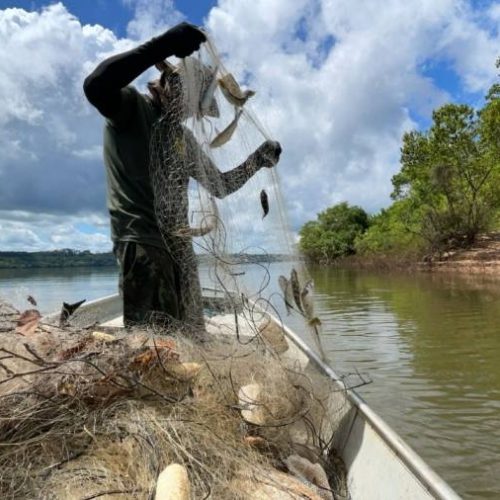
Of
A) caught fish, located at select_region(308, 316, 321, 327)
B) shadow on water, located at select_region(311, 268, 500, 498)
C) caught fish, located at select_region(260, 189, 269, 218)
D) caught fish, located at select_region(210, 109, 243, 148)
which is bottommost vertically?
shadow on water, located at select_region(311, 268, 500, 498)

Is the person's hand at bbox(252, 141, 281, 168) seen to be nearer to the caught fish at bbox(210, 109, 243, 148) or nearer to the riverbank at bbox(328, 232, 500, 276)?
the caught fish at bbox(210, 109, 243, 148)

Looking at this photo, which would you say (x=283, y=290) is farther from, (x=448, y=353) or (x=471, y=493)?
(x=448, y=353)

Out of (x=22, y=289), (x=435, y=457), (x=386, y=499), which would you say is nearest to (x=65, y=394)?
(x=386, y=499)

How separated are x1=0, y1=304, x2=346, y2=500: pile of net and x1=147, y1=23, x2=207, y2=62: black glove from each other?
156 centimetres

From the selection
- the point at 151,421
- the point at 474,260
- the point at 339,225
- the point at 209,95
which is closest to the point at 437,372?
the point at 209,95

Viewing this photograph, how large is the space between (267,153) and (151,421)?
1.94 metres

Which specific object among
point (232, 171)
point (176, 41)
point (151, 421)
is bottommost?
point (151, 421)

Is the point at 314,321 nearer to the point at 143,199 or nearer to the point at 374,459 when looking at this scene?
the point at 374,459

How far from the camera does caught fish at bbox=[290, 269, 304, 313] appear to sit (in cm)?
329

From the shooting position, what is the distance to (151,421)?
86.4 inches

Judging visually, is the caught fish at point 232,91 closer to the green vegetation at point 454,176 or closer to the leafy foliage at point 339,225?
the green vegetation at point 454,176

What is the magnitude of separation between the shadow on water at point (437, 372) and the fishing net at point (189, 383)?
1743 millimetres

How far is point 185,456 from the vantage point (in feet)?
6.87

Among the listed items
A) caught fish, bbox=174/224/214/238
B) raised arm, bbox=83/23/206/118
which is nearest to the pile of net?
caught fish, bbox=174/224/214/238
